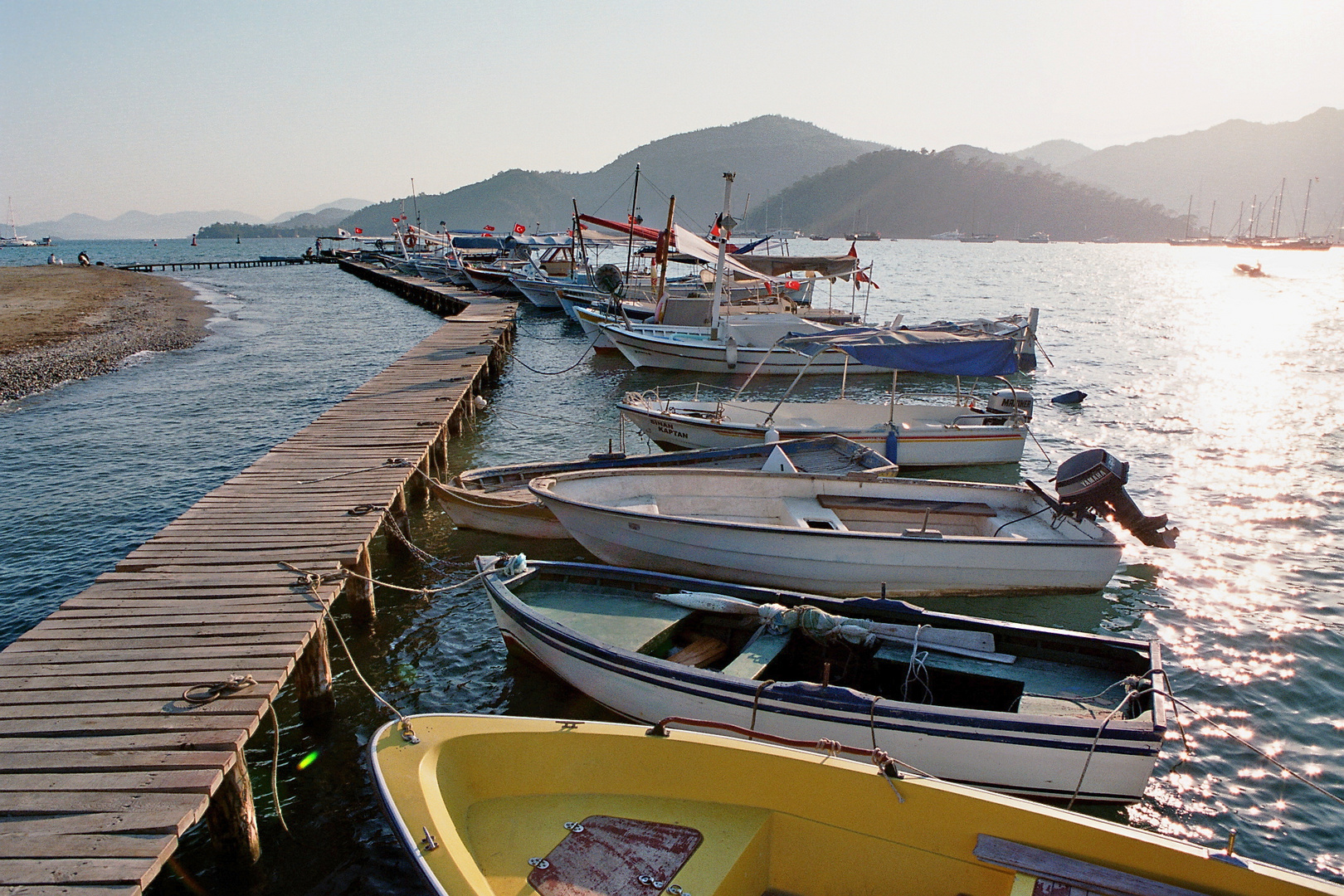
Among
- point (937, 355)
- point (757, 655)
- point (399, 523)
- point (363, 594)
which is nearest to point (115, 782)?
point (363, 594)

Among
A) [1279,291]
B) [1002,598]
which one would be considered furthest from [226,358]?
[1279,291]

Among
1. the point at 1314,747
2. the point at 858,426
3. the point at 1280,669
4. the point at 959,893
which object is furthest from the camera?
the point at 858,426

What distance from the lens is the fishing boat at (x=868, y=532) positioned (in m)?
10.7

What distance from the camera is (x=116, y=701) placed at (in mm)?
6531

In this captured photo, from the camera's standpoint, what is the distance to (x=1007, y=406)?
59.9 ft

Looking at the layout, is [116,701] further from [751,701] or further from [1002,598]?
[1002,598]

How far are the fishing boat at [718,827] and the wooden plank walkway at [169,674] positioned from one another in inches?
59.2

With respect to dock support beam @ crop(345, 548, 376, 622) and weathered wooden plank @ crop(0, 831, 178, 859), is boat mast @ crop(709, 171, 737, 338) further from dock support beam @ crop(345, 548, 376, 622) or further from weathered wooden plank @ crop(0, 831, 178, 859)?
weathered wooden plank @ crop(0, 831, 178, 859)

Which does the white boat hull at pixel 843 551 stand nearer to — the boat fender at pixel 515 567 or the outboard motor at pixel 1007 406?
the boat fender at pixel 515 567

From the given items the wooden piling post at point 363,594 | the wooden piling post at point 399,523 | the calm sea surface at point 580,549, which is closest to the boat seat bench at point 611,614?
the calm sea surface at point 580,549

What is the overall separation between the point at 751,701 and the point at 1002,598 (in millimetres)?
5900

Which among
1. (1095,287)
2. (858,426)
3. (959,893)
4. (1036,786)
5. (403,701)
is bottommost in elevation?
(403,701)

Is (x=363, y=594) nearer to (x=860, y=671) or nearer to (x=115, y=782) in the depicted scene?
(x=115, y=782)

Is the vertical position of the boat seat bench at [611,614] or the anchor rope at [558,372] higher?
the anchor rope at [558,372]
